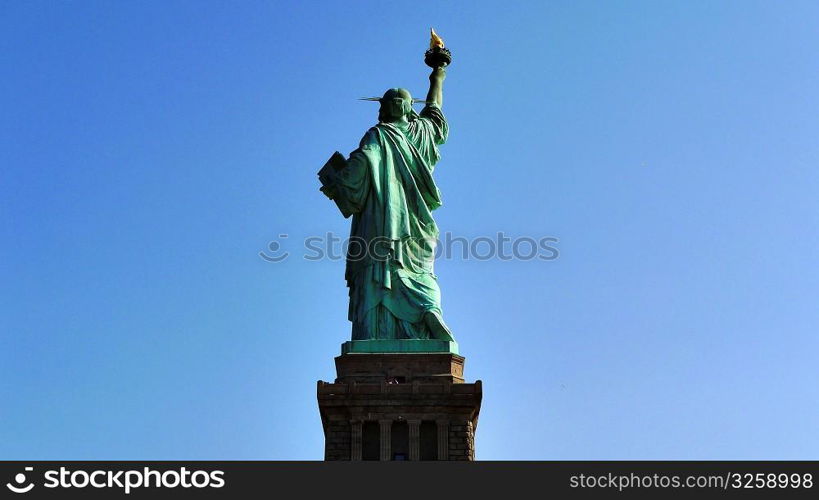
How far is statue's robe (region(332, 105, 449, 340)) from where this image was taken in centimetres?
3025

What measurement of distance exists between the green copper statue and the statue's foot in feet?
0.08

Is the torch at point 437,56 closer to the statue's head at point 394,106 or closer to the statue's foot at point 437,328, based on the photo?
the statue's head at point 394,106

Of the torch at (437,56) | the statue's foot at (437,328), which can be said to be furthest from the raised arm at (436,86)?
the statue's foot at (437,328)

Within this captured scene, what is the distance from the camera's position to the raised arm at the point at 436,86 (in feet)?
115

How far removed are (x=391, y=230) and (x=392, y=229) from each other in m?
0.04

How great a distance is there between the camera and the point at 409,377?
29016 millimetres

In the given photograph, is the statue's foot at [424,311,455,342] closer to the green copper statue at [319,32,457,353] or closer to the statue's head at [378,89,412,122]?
the green copper statue at [319,32,457,353]

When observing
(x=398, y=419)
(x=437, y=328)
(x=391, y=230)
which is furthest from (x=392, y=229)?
(x=398, y=419)

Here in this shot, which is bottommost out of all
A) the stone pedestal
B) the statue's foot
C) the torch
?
the stone pedestal

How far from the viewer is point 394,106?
109 ft

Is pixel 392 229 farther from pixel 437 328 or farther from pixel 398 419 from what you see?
pixel 398 419

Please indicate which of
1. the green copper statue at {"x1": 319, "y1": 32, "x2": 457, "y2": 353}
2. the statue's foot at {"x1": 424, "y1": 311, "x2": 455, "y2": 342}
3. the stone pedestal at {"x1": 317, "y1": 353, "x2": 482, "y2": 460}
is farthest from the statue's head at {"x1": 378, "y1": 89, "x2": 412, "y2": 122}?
the stone pedestal at {"x1": 317, "y1": 353, "x2": 482, "y2": 460}
